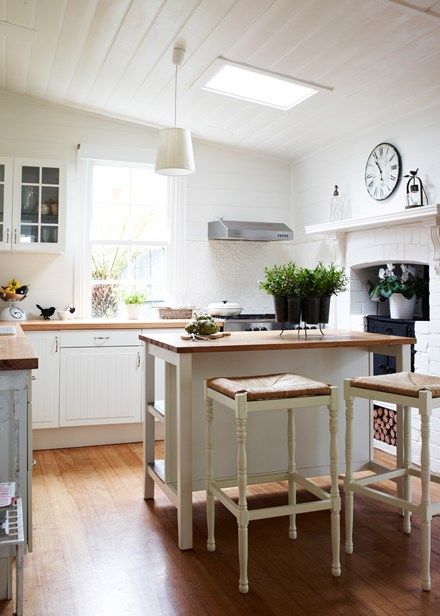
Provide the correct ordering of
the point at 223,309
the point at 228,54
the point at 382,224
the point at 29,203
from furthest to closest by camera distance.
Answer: the point at 223,309
the point at 29,203
the point at 382,224
the point at 228,54

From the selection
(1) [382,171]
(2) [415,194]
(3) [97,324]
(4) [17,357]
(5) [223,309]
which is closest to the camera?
(4) [17,357]

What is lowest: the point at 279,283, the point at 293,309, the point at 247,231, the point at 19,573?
the point at 19,573

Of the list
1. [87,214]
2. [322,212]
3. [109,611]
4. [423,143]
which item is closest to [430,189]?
[423,143]

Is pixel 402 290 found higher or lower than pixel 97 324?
higher

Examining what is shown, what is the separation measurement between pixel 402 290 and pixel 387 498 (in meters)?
2.23

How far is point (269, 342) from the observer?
9.81 ft

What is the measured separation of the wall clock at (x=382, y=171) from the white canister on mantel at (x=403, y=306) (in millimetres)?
→ 798

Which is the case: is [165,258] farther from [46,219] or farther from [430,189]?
[430,189]

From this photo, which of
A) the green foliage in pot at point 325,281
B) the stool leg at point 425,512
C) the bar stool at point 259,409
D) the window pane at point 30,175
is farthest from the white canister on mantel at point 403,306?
the window pane at point 30,175

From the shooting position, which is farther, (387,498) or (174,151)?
(174,151)

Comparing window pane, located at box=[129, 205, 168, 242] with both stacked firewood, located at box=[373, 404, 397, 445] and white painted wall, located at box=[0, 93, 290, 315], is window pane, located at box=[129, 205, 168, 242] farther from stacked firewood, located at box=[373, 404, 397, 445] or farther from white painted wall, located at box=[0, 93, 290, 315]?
stacked firewood, located at box=[373, 404, 397, 445]

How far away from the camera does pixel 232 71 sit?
4.16 m

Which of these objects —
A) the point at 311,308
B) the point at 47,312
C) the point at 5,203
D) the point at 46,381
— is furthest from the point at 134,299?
the point at 311,308

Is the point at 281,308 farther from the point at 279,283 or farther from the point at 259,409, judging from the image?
the point at 259,409
